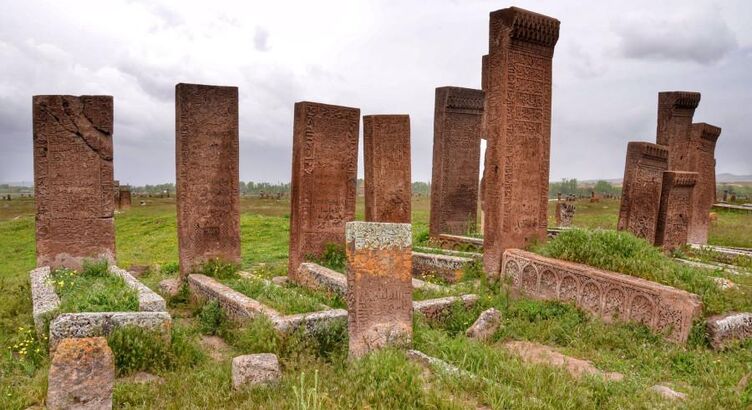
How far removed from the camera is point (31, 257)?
50.0ft

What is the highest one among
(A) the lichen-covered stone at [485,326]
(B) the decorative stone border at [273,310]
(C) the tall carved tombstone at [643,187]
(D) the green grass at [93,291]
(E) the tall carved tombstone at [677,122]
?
(E) the tall carved tombstone at [677,122]

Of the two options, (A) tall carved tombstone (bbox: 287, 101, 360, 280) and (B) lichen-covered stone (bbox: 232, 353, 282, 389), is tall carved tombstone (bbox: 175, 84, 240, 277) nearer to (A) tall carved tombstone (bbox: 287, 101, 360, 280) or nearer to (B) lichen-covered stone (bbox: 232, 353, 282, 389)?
(A) tall carved tombstone (bbox: 287, 101, 360, 280)

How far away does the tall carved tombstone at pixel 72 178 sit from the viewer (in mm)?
8242

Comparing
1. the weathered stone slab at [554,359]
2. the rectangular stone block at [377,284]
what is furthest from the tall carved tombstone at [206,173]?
the weathered stone slab at [554,359]

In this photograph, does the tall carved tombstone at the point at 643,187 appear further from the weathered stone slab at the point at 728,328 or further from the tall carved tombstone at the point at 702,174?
the tall carved tombstone at the point at 702,174

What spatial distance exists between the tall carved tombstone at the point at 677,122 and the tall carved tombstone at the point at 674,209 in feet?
13.7

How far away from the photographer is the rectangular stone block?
5.14 m

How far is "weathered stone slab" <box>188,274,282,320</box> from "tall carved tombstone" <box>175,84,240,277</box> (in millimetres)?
631

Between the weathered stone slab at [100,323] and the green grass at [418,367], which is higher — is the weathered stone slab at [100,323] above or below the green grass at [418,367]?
above

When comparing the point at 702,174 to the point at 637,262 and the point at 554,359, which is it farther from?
the point at 554,359

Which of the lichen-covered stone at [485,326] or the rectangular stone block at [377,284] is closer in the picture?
the rectangular stone block at [377,284]

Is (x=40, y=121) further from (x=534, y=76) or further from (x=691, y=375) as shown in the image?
(x=691, y=375)

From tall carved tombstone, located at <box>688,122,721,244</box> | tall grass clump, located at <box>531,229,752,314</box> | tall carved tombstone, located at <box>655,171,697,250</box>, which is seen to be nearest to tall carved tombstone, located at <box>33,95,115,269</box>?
tall grass clump, located at <box>531,229,752,314</box>

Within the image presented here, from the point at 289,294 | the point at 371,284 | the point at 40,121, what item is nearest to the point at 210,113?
the point at 40,121
